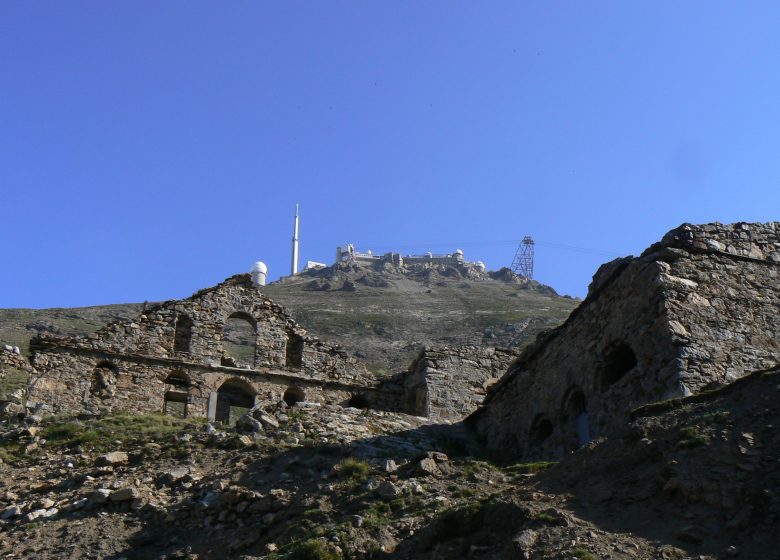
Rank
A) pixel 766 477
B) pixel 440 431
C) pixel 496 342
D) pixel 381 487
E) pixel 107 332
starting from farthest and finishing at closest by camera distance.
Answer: pixel 496 342 < pixel 107 332 < pixel 440 431 < pixel 381 487 < pixel 766 477

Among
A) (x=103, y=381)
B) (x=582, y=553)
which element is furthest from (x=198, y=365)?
(x=582, y=553)

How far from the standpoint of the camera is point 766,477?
33.4ft

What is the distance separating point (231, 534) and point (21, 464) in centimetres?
576

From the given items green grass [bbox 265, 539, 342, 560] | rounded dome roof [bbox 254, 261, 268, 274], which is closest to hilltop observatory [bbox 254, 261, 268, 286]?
rounded dome roof [bbox 254, 261, 268, 274]

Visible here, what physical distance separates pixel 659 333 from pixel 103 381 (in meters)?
15.1

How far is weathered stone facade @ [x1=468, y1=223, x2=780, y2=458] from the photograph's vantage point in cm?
1587

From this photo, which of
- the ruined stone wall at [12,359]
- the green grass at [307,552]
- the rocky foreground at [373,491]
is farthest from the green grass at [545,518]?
the ruined stone wall at [12,359]

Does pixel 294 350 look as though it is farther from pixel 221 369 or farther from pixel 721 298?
pixel 721 298

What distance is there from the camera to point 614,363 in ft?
57.6

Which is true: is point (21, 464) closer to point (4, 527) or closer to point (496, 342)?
point (4, 527)

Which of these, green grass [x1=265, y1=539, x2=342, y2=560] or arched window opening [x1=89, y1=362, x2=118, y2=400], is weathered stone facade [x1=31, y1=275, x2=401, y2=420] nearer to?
arched window opening [x1=89, y1=362, x2=118, y2=400]

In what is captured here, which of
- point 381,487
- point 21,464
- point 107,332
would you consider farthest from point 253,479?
point 107,332

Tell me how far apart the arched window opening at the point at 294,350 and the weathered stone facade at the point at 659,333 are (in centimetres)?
919

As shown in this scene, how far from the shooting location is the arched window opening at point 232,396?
26.5 metres
